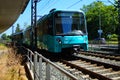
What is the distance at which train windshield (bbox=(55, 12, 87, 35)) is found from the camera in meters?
17.6

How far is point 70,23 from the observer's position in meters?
17.9

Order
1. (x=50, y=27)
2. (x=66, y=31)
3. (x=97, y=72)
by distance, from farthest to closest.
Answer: (x=50, y=27) < (x=66, y=31) < (x=97, y=72)

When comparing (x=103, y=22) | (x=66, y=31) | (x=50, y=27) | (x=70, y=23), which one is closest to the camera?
(x=66, y=31)

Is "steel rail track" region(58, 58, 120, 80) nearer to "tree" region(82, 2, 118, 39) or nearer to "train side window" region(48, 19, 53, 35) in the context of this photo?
"train side window" region(48, 19, 53, 35)

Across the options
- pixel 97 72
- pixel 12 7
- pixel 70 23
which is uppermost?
pixel 12 7

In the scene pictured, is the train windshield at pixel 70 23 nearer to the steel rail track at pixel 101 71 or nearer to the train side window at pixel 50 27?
the train side window at pixel 50 27

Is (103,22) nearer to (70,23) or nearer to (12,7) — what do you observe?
(70,23)

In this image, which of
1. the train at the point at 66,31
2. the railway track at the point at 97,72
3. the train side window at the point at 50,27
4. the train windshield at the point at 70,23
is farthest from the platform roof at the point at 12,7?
the railway track at the point at 97,72

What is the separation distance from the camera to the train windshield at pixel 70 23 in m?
17.6

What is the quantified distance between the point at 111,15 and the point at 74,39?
91239 mm

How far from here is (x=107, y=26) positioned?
100562mm

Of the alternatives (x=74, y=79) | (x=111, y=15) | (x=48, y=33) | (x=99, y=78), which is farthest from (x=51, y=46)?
(x=111, y=15)

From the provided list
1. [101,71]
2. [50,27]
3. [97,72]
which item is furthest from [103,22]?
[97,72]

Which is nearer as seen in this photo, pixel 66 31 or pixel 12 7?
pixel 12 7
